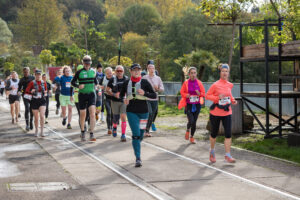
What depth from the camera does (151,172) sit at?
25.3 feet

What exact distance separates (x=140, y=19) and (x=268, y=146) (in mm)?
75232

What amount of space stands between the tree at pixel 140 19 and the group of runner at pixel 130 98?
66881 mm

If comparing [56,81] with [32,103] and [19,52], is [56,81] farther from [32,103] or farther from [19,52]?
[19,52]

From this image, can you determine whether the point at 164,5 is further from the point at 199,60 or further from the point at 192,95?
the point at 192,95

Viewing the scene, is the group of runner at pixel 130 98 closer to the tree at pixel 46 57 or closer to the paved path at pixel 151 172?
the paved path at pixel 151 172

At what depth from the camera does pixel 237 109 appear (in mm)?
12625

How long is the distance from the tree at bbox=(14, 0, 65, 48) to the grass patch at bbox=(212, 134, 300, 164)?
110 m

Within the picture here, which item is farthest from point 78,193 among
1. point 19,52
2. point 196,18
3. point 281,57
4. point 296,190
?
point 19,52

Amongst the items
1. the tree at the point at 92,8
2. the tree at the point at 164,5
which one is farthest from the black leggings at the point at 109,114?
the tree at the point at 92,8

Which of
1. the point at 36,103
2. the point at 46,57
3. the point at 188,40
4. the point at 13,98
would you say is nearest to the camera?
the point at 36,103

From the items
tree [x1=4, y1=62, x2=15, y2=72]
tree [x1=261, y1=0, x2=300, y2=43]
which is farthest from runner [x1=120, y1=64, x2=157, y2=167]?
tree [x1=4, y1=62, x2=15, y2=72]

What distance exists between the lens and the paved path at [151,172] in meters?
6.36

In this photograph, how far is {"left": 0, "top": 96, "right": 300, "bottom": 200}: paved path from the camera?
636cm

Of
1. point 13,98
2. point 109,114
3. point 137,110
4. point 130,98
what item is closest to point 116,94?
point 109,114
